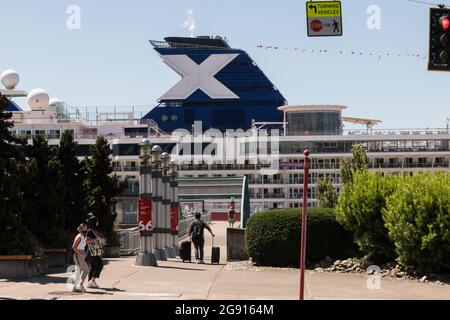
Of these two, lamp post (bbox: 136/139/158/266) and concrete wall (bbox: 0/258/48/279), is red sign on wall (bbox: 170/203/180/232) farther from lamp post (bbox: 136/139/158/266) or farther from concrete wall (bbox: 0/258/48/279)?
concrete wall (bbox: 0/258/48/279)

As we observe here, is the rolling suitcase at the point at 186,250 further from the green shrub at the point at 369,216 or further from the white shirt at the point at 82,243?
the white shirt at the point at 82,243

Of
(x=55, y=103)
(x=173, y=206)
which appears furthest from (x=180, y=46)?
(x=173, y=206)

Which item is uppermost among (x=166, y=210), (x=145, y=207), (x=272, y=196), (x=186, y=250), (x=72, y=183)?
(x=72, y=183)

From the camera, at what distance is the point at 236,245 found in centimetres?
2412

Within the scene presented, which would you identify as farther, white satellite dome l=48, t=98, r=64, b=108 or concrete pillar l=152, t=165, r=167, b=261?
white satellite dome l=48, t=98, r=64, b=108

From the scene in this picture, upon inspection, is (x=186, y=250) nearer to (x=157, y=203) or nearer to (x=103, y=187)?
(x=157, y=203)

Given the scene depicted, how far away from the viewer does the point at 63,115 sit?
3674 inches

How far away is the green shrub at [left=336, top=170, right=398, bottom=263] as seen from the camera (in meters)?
20.2

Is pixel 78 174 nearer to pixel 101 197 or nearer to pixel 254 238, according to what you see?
pixel 101 197

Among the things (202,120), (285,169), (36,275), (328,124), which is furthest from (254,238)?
(202,120)

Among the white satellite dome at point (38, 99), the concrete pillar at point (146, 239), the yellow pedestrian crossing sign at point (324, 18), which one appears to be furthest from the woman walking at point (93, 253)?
the white satellite dome at point (38, 99)

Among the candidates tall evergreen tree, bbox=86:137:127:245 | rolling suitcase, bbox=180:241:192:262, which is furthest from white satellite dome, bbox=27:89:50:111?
rolling suitcase, bbox=180:241:192:262

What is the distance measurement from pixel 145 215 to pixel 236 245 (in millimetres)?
3516

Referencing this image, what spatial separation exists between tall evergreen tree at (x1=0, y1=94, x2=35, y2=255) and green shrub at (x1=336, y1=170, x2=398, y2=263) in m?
8.44
